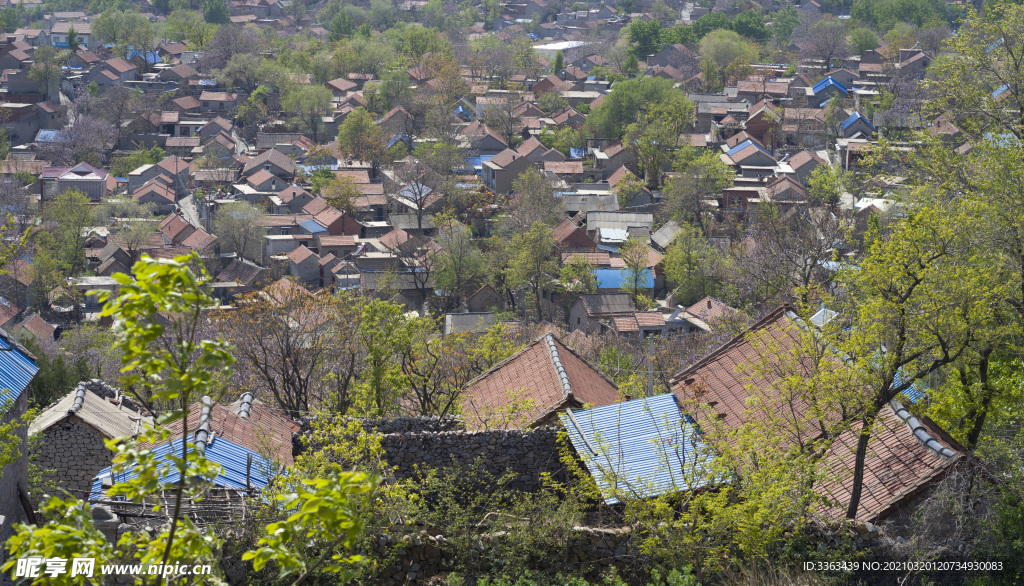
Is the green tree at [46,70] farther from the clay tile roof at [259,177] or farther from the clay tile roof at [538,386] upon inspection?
the clay tile roof at [538,386]

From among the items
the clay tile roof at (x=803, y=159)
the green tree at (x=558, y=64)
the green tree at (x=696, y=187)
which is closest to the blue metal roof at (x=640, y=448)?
the green tree at (x=696, y=187)

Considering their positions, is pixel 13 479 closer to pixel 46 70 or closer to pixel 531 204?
pixel 531 204

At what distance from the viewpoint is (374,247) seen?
43250 millimetres

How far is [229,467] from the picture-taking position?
10.6 metres

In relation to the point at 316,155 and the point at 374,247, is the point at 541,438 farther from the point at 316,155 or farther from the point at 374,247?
the point at 316,155

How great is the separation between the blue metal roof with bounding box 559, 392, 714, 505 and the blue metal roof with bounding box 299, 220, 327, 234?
35.0 meters

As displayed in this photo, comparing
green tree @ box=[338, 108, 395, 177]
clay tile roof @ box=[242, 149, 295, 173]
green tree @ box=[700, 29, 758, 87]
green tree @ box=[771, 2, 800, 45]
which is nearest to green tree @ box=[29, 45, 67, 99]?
clay tile roof @ box=[242, 149, 295, 173]

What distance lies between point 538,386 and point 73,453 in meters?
6.34

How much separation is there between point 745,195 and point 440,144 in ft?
57.4

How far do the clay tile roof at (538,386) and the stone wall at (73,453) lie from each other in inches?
197

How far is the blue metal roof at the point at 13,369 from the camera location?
29.1 ft

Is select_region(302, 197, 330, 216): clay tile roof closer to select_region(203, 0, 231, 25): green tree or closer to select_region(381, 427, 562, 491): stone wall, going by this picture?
select_region(381, 427, 562, 491): stone wall

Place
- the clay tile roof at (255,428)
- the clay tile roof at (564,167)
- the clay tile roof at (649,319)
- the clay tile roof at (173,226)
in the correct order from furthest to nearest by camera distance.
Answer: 1. the clay tile roof at (564,167)
2. the clay tile roof at (173,226)
3. the clay tile roof at (649,319)
4. the clay tile roof at (255,428)

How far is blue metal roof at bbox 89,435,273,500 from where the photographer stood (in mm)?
10000
